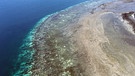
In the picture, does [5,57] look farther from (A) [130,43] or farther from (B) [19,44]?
(A) [130,43]

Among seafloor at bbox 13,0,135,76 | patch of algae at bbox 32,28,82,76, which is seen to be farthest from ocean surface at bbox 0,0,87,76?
patch of algae at bbox 32,28,82,76

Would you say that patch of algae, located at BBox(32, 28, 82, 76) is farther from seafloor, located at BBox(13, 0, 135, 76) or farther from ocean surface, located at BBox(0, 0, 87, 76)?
ocean surface, located at BBox(0, 0, 87, 76)

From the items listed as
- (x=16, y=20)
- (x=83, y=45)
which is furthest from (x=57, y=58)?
(x=16, y=20)

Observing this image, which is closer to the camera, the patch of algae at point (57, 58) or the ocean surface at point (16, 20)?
the patch of algae at point (57, 58)

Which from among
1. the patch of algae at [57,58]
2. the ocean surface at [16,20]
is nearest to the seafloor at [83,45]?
the patch of algae at [57,58]

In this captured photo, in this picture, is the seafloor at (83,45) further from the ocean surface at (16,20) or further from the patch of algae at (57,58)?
the ocean surface at (16,20)

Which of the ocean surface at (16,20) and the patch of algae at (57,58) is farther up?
the ocean surface at (16,20)
